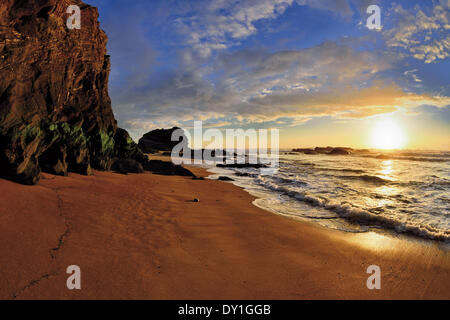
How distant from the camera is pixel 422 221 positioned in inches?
337

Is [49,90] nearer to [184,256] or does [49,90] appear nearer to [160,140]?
[184,256]

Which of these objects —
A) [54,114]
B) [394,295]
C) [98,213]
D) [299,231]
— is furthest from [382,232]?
[54,114]

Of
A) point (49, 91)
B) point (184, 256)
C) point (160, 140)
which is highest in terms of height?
point (160, 140)

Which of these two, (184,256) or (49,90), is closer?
(184,256)

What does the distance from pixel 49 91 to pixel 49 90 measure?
0.18 feet

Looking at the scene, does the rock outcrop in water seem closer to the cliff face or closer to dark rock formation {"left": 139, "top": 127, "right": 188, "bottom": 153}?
the cliff face

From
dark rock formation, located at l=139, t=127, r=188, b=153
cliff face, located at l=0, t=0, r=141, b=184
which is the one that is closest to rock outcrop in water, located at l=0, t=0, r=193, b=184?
cliff face, located at l=0, t=0, r=141, b=184

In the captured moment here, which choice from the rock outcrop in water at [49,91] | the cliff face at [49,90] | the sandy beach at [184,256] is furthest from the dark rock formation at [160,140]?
the sandy beach at [184,256]

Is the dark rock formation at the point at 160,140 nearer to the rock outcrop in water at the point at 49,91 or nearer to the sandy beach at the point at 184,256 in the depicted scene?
the rock outcrop in water at the point at 49,91

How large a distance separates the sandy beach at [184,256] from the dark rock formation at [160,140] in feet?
228

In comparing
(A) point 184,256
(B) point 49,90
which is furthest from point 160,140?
(A) point 184,256

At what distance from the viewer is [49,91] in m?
11.1

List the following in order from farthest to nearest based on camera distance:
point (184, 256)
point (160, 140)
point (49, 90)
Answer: point (160, 140)
point (49, 90)
point (184, 256)
